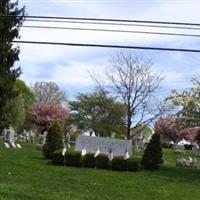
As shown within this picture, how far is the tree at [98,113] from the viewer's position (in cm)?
6297

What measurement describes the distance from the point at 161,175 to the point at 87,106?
44.9m

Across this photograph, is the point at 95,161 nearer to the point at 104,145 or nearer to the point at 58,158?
the point at 58,158

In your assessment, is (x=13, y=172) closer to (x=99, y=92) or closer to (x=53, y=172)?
(x=53, y=172)

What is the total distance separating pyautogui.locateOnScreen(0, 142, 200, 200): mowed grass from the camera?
58.7ft

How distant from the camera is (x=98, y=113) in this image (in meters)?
69.5

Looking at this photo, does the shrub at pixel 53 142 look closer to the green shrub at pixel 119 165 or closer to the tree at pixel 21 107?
the green shrub at pixel 119 165

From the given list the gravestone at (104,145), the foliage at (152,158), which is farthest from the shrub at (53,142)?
the foliage at (152,158)

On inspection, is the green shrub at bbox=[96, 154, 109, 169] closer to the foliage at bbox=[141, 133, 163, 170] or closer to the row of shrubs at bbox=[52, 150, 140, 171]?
the row of shrubs at bbox=[52, 150, 140, 171]

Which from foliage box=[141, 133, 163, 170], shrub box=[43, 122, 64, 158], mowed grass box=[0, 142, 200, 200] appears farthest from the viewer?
shrub box=[43, 122, 64, 158]

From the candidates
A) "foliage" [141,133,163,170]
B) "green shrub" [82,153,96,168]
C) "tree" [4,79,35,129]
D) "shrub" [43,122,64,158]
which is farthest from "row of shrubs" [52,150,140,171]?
"tree" [4,79,35,129]

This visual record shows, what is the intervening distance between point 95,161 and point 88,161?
35 centimetres

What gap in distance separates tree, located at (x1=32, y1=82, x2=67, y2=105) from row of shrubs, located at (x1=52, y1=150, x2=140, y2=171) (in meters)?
83.3

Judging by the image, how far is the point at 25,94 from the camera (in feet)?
334

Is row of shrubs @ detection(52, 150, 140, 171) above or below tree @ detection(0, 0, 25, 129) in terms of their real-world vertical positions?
below
